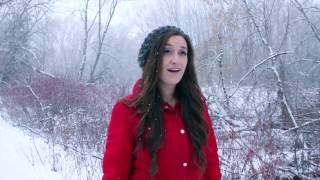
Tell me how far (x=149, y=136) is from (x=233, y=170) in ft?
14.3

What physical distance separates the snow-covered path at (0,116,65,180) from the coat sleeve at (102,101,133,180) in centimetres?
350

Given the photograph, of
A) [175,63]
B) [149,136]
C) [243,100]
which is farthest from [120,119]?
[243,100]

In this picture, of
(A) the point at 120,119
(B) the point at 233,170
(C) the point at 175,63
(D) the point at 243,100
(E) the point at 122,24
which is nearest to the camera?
(A) the point at 120,119

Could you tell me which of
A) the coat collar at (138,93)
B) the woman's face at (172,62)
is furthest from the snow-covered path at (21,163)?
the woman's face at (172,62)

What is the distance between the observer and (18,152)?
21.0ft

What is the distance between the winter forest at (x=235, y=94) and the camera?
650cm

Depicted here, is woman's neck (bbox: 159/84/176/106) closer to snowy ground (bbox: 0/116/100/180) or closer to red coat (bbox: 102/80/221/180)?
red coat (bbox: 102/80/221/180)

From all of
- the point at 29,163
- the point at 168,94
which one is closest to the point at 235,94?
the point at 29,163

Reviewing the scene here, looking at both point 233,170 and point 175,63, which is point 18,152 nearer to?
point 233,170

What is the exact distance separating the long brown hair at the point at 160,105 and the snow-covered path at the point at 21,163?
357cm

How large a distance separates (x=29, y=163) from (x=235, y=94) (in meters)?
5.49

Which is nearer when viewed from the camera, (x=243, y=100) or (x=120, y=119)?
(x=120, y=119)

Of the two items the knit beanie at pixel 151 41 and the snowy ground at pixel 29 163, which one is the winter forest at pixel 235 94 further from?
the knit beanie at pixel 151 41

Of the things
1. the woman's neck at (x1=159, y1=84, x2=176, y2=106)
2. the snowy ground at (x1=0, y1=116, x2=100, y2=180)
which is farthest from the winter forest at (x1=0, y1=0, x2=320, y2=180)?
the woman's neck at (x1=159, y1=84, x2=176, y2=106)
